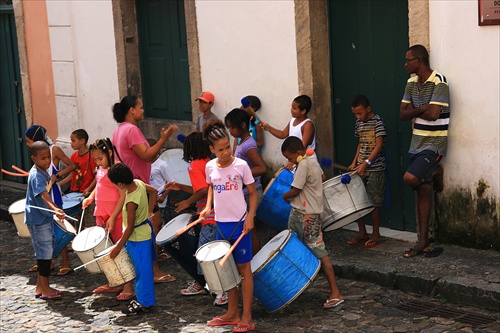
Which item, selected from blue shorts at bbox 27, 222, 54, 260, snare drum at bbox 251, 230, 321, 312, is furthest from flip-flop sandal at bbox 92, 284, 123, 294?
snare drum at bbox 251, 230, 321, 312

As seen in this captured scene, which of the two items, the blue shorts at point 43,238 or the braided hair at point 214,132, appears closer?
the braided hair at point 214,132

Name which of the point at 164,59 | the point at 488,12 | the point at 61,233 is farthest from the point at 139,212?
the point at 164,59

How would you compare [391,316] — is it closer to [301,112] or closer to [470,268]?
[470,268]

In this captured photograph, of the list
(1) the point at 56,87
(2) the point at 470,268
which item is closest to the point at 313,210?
(2) the point at 470,268

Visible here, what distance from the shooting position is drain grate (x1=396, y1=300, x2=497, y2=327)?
668 centimetres

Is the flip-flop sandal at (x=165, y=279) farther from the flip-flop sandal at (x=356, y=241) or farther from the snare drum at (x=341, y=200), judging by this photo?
the flip-flop sandal at (x=356, y=241)

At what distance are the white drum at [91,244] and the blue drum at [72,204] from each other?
3.80ft

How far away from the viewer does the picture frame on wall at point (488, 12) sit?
24.6ft

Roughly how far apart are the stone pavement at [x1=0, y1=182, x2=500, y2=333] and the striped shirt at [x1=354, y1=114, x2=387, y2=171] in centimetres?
72

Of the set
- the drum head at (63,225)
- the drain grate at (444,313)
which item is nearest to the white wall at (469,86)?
the drain grate at (444,313)

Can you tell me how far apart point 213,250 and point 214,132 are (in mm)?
857

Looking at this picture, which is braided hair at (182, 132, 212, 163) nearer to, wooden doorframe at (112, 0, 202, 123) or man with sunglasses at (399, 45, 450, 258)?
man with sunglasses at (399, 45, 450, 258)

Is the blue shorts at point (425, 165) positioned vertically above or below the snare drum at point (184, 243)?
above

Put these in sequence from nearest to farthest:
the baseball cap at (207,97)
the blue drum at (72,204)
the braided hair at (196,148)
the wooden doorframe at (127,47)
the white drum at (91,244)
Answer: the white drum at (91,244)
the braided hair at (196,148)
the blue drum at (72,204)
the baseball cap at (207,97)
the wooden doorframe at (127,47)
